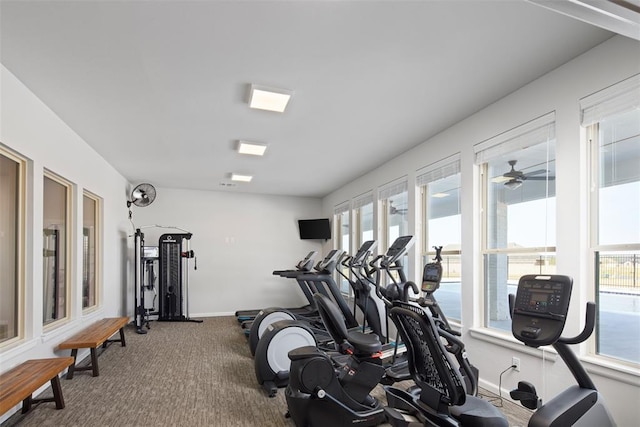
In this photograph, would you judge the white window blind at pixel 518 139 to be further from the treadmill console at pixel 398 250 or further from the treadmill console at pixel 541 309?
the treadmill console at pixel 541 309

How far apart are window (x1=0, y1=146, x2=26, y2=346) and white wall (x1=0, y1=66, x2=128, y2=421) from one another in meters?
0.06

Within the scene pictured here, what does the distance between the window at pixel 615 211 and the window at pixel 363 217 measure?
13.3ft

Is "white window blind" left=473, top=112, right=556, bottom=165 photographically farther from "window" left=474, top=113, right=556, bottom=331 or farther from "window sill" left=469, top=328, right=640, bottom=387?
"window sill" left=469, top=328, right=640, bottom=387

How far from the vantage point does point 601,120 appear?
273 cm

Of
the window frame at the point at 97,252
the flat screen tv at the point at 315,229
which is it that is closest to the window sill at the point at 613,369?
the window frame at the point at 97,252

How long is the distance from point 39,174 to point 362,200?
4.80 m

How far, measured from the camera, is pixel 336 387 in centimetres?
283

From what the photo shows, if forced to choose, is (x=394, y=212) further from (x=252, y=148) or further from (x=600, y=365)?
(x=600, y=365)

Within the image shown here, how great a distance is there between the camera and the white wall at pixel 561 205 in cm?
254

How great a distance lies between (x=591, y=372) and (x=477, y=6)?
2.55 meters

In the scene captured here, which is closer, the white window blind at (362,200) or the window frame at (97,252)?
the window frame at (97,252)

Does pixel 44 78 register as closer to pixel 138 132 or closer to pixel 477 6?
pixel 138 132

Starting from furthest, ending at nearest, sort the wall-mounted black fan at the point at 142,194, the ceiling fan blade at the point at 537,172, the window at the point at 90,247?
1. the wall-mounted black fan at the point at 142,194
2. the window at the point at 90,247
3. the ceiling fan blade at the point at 537,172

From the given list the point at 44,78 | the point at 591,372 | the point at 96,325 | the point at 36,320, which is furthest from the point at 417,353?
the point at 96,325
